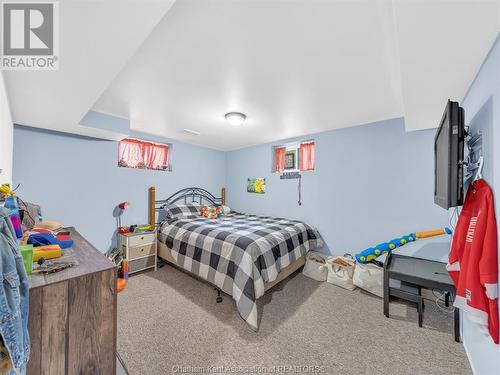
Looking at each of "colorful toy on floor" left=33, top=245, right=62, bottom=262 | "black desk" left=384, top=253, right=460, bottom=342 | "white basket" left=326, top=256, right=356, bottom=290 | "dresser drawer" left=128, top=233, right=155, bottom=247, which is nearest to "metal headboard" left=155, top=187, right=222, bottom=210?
"dresser drawer" left=128, top=233, right=155, bottom=247

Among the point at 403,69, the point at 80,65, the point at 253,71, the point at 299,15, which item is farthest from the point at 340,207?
the point at 80,65

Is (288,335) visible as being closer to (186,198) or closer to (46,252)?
(46,252)

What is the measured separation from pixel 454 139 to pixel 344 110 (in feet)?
4.94

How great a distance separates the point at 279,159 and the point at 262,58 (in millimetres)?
2648

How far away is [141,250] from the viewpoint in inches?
122

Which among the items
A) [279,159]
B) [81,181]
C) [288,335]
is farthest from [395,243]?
[81,181]

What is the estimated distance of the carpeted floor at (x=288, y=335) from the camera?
1.54 metres

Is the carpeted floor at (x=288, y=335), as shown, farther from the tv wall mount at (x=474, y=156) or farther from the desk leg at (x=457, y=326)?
the tv wall mount at (x=474, y=156)

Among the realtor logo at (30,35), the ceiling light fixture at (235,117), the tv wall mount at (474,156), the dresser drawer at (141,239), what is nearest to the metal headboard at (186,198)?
the dresser drawer at (141,239)

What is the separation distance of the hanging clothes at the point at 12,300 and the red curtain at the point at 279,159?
369 centimetres

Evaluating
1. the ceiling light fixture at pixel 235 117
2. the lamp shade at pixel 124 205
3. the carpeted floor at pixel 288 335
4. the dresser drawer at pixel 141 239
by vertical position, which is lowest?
the carpeted floor at pixel 288 335

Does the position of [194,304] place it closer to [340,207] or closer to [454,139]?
[340,207]

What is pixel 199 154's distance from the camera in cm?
452

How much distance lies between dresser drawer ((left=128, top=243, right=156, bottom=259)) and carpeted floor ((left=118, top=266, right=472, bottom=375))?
58 cm
